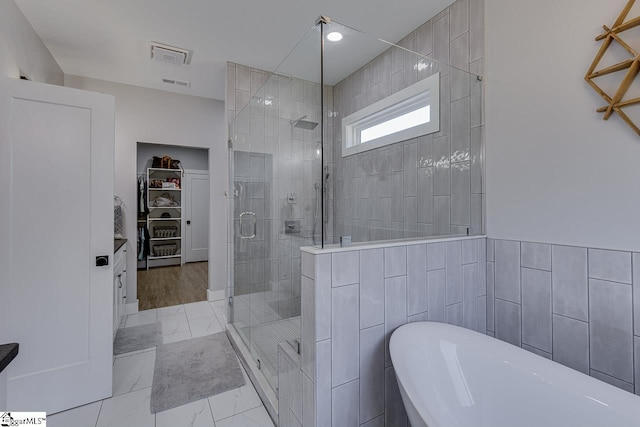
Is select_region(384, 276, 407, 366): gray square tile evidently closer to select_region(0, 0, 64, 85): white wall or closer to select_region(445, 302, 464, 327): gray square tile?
select_region(445, 302, 464, 327): gray square tile

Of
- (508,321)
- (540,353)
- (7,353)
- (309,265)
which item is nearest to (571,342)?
(540,353)

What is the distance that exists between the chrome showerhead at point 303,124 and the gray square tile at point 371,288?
104 cm

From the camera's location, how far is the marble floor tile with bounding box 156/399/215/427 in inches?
64.1

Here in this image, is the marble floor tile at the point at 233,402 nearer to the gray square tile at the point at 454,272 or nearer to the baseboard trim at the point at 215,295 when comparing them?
the gray square tile at the point at 454,272

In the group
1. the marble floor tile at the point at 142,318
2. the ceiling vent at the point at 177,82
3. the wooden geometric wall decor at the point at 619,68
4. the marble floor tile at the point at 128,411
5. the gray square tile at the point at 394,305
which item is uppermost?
the ceiling vent at the point at 177,82

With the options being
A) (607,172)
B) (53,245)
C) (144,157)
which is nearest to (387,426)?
(607,172)

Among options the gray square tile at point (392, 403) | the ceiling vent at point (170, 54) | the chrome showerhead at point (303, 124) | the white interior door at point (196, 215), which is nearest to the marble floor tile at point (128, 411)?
the gray square tile at point (392, 403)

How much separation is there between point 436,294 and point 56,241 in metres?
2.28

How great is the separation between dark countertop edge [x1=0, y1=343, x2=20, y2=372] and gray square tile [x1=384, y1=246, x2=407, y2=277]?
6.18 ft

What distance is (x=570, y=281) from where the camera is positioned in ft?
4.68

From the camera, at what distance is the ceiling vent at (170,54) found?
8.47 feet

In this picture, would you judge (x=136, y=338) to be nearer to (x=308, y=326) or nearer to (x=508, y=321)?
(x=308, y=326)

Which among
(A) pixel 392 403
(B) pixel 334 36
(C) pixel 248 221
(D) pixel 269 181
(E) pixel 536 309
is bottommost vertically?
(A) pixel 392 403

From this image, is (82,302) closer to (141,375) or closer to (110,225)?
(110,225)
